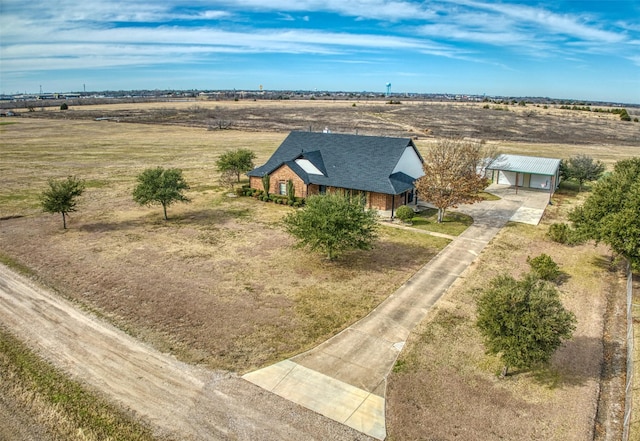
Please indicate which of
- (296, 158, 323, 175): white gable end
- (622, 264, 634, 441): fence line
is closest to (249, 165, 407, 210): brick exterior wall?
(296, 158, 323, 175): white gable end

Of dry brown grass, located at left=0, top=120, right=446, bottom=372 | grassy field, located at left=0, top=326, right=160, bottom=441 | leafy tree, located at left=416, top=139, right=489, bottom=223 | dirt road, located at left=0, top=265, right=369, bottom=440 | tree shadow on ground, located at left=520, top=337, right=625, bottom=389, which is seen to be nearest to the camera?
grassy field, located at left=0, top=326, right=160, bottom=441

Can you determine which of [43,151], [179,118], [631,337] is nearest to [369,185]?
[631,337]

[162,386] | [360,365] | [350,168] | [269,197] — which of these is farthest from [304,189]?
[162,386]

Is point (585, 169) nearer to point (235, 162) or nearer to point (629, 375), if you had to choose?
point (629, 375)

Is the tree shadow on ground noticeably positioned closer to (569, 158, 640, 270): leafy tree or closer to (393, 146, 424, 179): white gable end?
(569, 158, 640, 270): leafy tree

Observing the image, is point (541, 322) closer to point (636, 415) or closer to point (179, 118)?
point (636, 415)

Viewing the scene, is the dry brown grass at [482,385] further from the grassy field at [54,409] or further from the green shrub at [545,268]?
the grassy field at [54,409]
